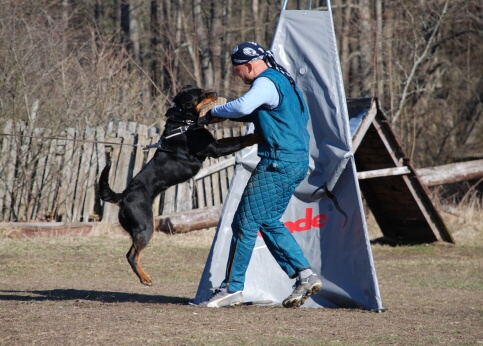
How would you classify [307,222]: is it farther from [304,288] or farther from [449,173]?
[449,173]

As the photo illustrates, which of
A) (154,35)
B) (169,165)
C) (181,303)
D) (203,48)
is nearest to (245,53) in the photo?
(169,165)

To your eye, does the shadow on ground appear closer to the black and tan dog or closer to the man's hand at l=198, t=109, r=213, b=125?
the black and tan dog

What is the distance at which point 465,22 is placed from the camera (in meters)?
17.6

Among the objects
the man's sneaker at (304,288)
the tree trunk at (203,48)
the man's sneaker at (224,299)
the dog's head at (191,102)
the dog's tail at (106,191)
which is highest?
the tree trunk at (203,48)

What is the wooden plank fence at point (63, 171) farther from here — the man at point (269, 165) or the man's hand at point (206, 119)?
the man at point (269, 165)

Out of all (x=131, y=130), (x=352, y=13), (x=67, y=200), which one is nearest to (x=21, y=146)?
(x=67, y=200)

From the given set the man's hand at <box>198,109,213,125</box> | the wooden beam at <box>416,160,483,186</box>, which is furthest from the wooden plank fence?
the man's hand at <box>198,109,213,125</box>

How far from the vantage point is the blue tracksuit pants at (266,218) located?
496cm

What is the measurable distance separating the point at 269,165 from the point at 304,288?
3.12 feet

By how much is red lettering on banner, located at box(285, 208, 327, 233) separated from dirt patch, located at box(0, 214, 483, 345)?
2.35 feet

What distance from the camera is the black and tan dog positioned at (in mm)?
5750

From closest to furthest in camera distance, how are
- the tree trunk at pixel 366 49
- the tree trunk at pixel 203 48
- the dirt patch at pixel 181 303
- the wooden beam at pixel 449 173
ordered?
the dirt patch at pixel 181 303 < the wooden beam at pixel 449 173 < the tree trunk at pixel 366 49 < the tree trunk at pixel 203 48

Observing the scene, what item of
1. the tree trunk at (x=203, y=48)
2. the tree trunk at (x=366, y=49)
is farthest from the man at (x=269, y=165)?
the tree trunk at (x=203, y=48)

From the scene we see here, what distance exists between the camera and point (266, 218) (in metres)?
5.05
